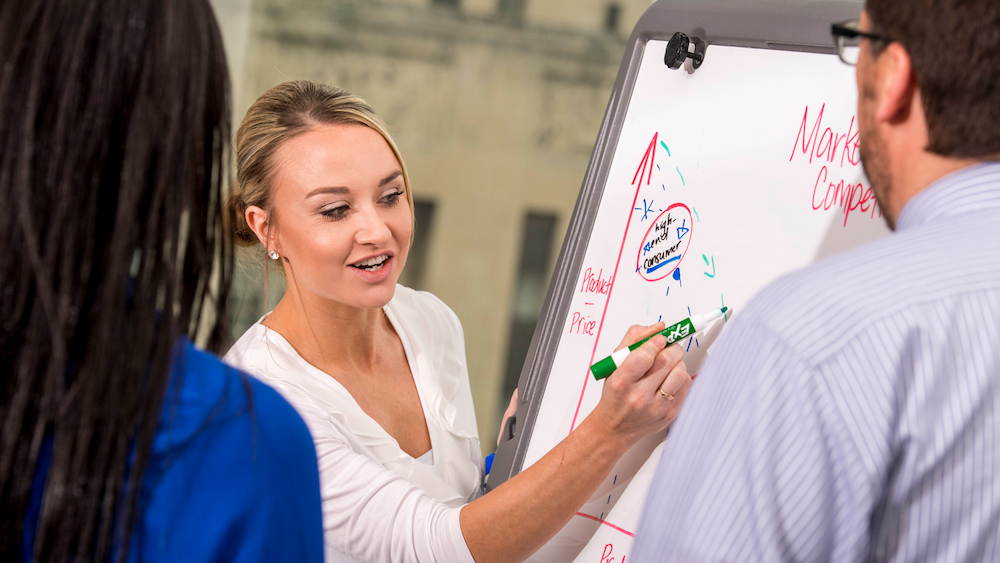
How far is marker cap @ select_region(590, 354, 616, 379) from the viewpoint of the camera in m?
0.96

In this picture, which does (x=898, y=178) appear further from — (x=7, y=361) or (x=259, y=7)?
(x=259, y=7)

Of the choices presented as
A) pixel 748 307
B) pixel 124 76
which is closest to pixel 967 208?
pixel 748 307

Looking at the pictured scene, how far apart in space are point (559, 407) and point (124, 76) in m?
0.83

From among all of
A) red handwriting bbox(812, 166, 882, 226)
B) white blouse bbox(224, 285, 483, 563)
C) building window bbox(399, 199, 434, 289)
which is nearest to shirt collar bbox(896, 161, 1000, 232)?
red handwriting bbox(812, 166, 882, 226)

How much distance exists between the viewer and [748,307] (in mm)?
550

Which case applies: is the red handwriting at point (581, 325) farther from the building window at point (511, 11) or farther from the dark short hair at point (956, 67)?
the building window at point (511, 11)

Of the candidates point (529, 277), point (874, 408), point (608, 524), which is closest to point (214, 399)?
point (874, 408)

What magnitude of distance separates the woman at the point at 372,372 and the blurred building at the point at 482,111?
9.50 feet

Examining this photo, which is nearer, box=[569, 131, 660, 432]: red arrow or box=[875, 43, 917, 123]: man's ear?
box=[875, 43, 917, 123]: man's ear

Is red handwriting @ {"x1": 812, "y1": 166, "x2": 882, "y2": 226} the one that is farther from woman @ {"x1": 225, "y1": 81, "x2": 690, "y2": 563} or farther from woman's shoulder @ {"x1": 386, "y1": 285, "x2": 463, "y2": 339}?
woman's shoulder @ {"x1": 386, "y1": 285, "x2": 463, "y2": 339}

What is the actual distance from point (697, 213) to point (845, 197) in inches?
7.6

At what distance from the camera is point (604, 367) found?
0.96 m

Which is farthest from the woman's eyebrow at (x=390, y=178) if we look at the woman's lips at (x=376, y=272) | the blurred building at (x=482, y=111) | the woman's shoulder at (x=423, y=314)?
the blurred building at (x=482, y=111)

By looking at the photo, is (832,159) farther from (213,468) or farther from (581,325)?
(213,468)
